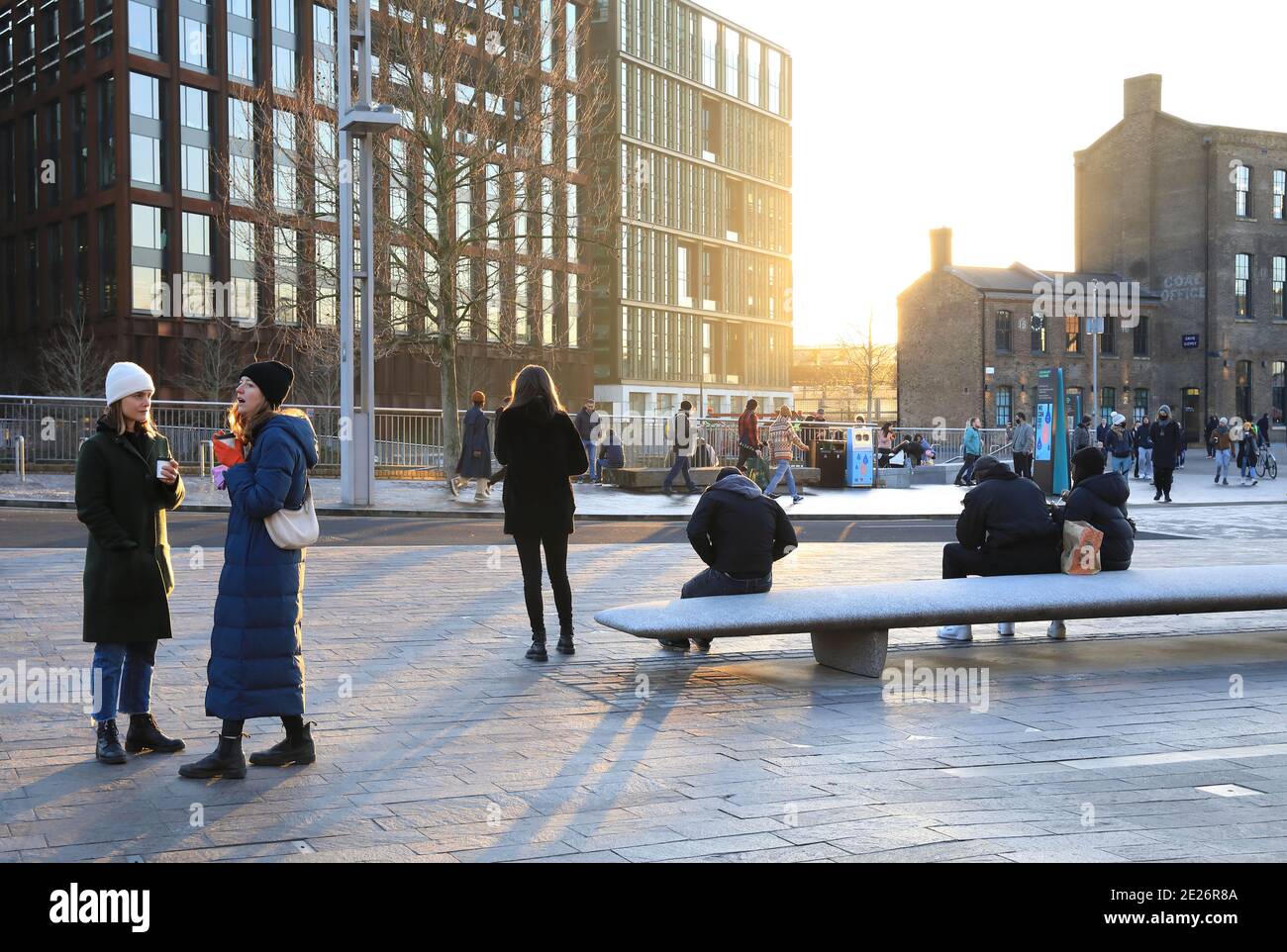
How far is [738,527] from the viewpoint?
8.51 meters

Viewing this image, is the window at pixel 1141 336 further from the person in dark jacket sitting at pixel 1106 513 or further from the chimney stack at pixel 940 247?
the person in dark jacket sitting at pixel 1106 513

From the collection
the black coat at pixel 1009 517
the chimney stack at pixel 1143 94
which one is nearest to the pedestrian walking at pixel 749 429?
the black coat at pixel 1009 517

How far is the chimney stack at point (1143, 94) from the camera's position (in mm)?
62250

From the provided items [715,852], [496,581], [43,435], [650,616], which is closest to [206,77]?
[43,435]

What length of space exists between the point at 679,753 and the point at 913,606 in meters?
2.43

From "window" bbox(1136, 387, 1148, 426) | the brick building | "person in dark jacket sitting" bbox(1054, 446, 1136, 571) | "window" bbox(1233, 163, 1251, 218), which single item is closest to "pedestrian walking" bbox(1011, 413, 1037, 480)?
"person in dark jacket sitting" bbox(1054, 446, 1136, 571)

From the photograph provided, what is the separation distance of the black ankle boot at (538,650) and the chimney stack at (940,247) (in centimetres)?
5539

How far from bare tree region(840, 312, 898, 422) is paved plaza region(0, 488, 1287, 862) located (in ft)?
250

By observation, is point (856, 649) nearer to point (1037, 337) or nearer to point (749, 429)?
point (749, 429)

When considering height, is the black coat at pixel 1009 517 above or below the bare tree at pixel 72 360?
below

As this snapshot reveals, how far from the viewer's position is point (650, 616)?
779 centimetres

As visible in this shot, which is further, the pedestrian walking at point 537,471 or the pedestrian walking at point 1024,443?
the pedestrian walking at point 1024,443

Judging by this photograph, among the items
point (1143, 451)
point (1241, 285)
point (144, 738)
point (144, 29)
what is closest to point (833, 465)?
point (1143, 451)
